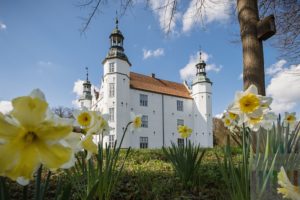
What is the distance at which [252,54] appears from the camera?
298 cm

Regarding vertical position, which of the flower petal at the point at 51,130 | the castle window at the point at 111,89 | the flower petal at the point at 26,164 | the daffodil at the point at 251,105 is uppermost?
the castle window at the point at 111,89

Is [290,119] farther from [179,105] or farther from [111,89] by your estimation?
[179,105]

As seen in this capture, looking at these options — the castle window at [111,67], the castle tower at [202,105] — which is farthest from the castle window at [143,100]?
the castle tower at [202,105]

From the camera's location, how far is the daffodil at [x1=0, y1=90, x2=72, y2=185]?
459mm

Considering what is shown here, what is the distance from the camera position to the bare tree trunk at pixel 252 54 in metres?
2.94

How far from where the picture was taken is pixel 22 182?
55cm

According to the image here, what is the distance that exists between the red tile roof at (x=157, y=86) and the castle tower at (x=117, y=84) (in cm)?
160

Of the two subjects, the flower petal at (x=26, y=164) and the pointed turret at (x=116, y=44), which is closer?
the flower petal at (x=26, y=164)

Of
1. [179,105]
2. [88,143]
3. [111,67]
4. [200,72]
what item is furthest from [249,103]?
[200,72]

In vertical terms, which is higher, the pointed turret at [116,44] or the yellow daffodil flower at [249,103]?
A: the pointed turret at [116,44]

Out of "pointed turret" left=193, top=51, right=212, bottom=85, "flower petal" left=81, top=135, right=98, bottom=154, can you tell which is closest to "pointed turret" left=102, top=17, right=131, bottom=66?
"pointed turret" left=193, top=51, right=212, bottom=85

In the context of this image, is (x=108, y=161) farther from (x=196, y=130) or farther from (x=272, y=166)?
(x=196, y=130)

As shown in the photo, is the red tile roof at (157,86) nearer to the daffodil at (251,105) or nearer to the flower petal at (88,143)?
the daffodil at (251,105)

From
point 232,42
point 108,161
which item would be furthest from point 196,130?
point 108,161
